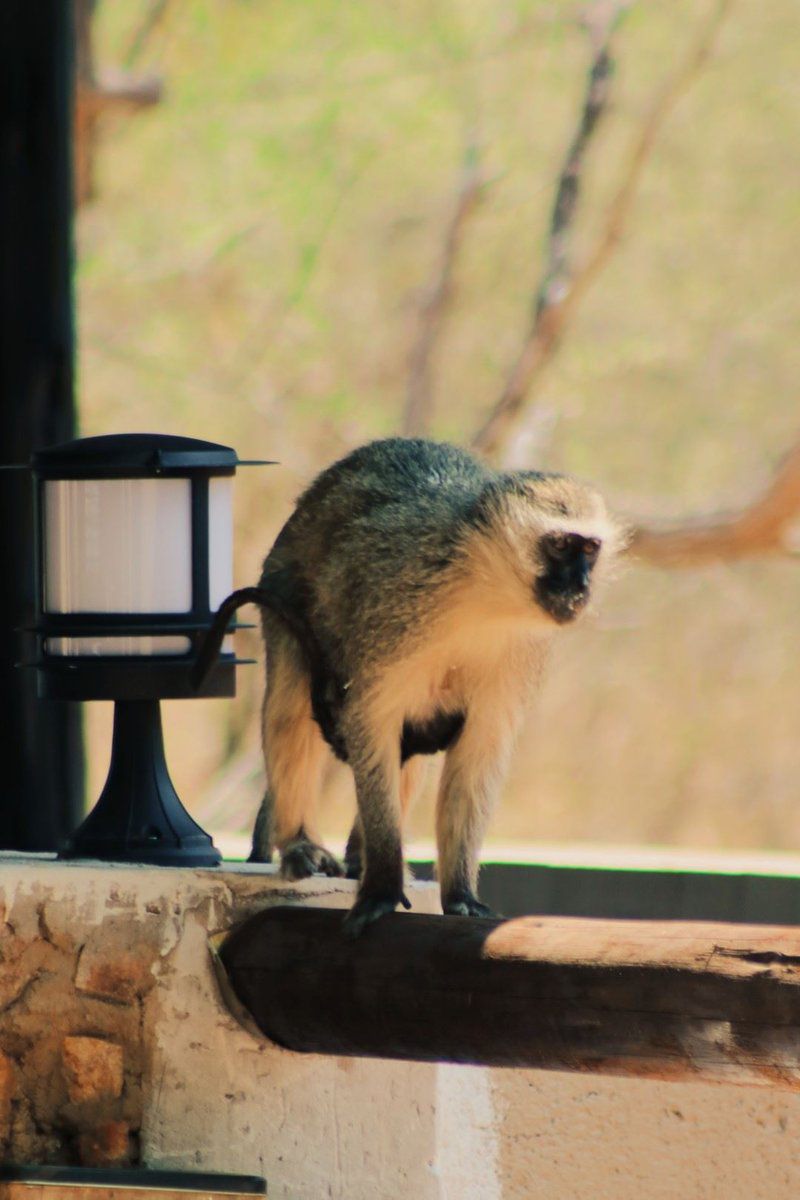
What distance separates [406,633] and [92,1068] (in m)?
0.75

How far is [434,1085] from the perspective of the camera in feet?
8.78

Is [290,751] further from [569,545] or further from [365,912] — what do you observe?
[569,545]

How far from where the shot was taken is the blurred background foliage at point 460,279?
375 inches

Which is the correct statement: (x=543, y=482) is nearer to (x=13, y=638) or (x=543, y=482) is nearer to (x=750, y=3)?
(x=13, y=638)

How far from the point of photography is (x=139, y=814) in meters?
2.74

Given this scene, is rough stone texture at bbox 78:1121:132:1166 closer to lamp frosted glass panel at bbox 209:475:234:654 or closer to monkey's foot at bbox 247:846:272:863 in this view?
monkey's foot at bbox 247:846:272:863

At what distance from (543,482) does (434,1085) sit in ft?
2.97

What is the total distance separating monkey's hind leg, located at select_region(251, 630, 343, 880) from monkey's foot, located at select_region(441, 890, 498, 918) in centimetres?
19

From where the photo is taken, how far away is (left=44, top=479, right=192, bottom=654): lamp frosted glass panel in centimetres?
271

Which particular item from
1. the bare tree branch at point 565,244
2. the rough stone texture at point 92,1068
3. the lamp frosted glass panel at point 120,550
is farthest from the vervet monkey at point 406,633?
the bare tree branch at point 565,244

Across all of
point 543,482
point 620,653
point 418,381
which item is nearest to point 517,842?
point 620,653

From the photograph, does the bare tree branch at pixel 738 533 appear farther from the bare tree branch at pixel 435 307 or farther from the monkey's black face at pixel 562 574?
the monkey's black face at pixel 562 574

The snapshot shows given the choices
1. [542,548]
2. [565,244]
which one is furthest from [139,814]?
[565,244]

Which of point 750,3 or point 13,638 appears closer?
point 13,638
